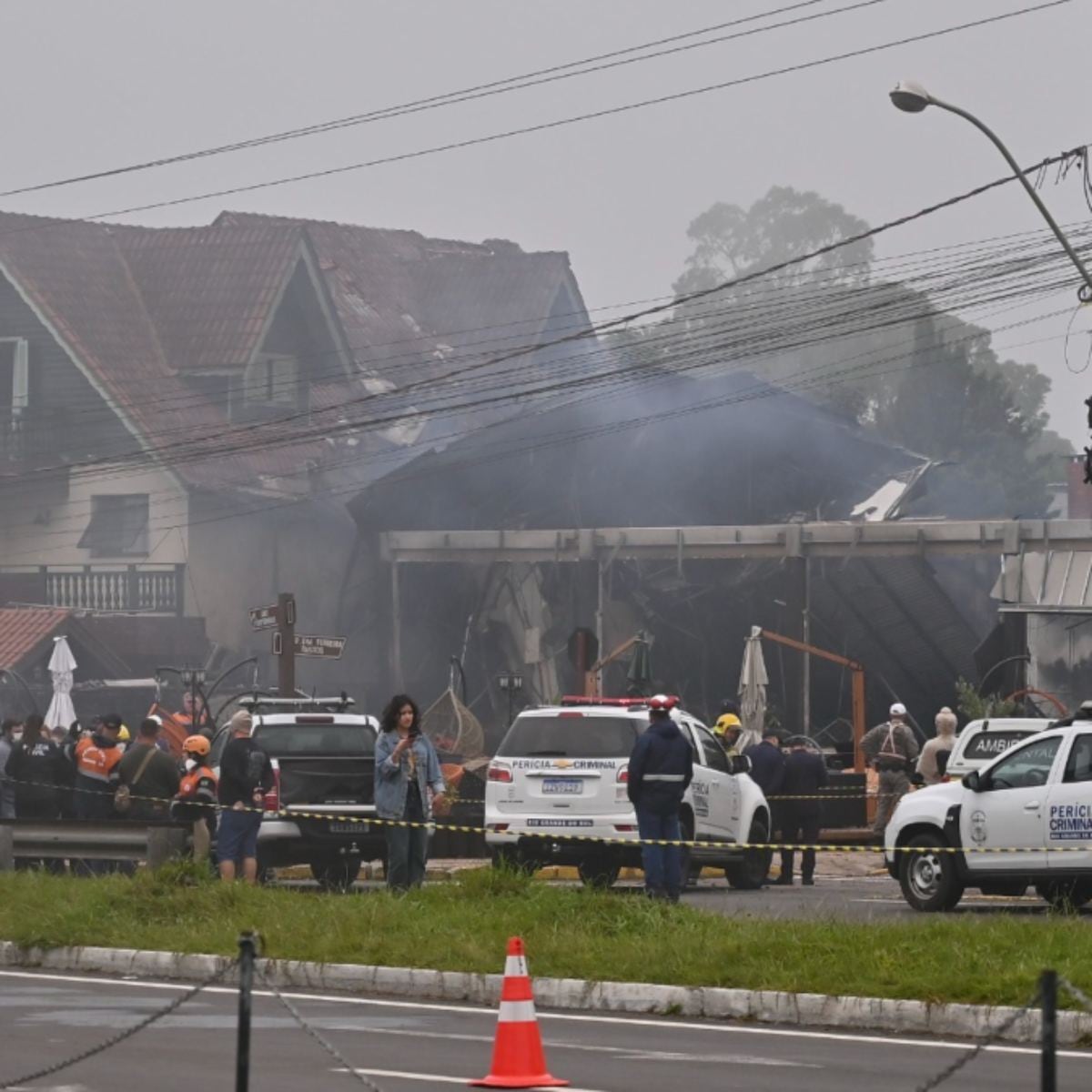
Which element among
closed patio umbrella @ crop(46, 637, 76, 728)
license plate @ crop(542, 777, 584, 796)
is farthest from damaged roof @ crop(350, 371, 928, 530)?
license plate @ crop(542, 777, 584, 796)

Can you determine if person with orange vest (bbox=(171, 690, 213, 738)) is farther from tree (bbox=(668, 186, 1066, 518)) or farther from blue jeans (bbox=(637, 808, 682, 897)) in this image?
tree (bbox=(668, 186, 1066, 518))

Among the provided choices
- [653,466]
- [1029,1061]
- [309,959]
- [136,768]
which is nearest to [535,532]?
[653,466]

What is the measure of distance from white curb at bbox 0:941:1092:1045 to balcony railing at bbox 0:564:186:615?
106 feet

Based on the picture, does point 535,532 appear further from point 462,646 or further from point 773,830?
point 773,830

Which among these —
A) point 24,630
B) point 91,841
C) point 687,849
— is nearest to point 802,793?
point 687,849

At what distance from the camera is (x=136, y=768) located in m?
24.7

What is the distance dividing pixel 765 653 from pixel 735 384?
6046mm

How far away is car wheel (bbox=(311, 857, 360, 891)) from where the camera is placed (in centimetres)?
2521

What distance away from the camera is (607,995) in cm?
1484

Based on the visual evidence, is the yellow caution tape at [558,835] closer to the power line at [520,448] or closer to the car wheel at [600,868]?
the car wheel at [600,868]

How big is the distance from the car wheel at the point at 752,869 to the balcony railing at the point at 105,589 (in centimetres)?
2481

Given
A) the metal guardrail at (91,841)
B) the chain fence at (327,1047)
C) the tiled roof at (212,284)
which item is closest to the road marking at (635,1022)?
the chain fence at (327,1047)

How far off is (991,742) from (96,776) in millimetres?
9030

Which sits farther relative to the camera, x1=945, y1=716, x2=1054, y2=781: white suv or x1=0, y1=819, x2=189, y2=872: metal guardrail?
x1=945, y1=716, x2=1054, y2=781: white suv
